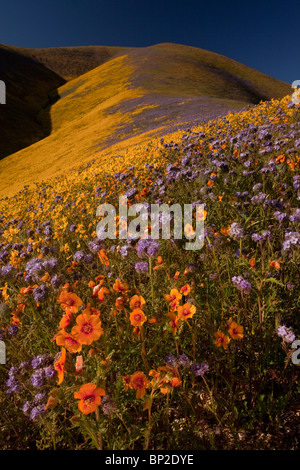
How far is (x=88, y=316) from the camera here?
62.1 inches

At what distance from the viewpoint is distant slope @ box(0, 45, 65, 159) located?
5050 cm

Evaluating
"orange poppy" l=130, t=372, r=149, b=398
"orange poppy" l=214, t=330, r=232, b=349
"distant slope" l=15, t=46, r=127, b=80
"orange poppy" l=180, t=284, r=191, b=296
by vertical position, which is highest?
"distant slope" l=15, t=46, r=127, b=80

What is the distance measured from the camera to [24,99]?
215ft

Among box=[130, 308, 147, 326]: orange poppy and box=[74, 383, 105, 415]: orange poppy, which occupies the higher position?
box=[130, 308, 147, 326]: orange poppy

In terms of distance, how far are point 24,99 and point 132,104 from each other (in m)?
44.7

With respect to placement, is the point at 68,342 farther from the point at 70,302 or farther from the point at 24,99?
the point at 24,99

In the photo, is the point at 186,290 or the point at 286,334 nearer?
the point at 286,334

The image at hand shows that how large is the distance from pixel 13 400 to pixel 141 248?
1819 mm

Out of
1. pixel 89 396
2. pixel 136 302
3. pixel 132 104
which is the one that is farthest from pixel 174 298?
pixel 132 104

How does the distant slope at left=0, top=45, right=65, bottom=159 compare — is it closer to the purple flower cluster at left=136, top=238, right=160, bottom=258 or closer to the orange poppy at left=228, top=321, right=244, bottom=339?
the purple flower cluster at left=136, top=238, right=160, bottom=258

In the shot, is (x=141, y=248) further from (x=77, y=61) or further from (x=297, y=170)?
(x=77, y=61)

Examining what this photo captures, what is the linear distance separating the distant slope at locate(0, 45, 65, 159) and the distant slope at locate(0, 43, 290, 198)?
3.44 metres

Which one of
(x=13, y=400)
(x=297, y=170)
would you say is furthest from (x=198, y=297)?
(x=297, y=170)

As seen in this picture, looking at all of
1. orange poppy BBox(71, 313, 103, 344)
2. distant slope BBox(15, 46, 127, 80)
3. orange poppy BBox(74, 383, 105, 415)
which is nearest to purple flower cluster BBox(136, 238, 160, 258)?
orange poppy BBox(71, 313, 103, 344)
